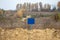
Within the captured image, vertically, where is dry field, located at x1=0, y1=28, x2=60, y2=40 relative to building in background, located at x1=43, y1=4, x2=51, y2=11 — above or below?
below

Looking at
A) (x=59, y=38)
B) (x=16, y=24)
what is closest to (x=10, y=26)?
(x=16, y=24)

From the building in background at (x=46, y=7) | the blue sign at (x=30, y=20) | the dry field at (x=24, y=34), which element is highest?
the building in background at (x=46, y=7)

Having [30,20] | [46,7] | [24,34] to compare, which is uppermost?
[46,7]

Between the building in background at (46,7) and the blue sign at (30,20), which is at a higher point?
the building in background at (46,7)

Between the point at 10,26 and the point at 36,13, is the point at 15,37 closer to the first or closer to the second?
the point at 10,26

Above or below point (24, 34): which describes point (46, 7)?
above

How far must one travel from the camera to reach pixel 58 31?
3670mm

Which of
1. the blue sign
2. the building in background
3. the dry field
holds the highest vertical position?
the building in background

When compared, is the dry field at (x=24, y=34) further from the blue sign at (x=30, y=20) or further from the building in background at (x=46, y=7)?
the building in background at (x=46, y=7)

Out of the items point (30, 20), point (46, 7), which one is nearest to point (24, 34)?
point (30, 20)

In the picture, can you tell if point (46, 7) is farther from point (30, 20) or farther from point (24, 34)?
point (24, 34)

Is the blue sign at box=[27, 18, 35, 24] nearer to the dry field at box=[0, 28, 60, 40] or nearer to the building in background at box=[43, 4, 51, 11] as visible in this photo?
the dry field at box=[0, 28, 60, 40]

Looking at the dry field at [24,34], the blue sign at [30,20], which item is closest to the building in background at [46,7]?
the blue sign at [30,20]

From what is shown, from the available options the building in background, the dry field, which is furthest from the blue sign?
the building in background
